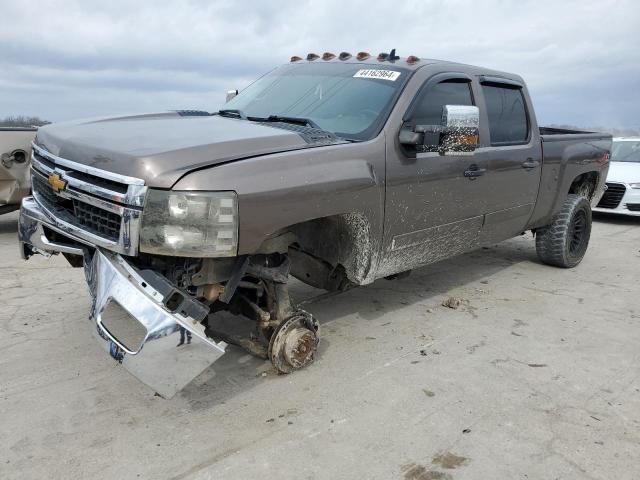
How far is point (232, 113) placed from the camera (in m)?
4.18

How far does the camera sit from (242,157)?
285 cm

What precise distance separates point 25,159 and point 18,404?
4976mm

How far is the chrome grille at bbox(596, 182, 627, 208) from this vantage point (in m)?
9.41

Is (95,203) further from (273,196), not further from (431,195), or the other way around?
(431,195)

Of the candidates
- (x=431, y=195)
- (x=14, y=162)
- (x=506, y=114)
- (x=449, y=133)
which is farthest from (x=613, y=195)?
(x=14, y=162)

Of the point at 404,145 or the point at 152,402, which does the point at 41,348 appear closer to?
the point at 152,402

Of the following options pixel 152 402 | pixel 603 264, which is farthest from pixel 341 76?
pixel 603 264

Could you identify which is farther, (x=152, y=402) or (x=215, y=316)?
(x=215, y=316)

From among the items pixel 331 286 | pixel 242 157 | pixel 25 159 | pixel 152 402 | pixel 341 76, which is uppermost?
pixel 341 76

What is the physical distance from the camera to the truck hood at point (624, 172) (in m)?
9.48

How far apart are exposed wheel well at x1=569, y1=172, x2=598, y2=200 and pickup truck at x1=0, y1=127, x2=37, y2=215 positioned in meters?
6.56

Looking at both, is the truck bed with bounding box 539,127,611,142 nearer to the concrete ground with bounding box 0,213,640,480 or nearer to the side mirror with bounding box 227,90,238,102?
the concrete ground with bounding box 0,213,640,480

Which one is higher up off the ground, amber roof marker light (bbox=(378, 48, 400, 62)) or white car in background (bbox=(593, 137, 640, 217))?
amber roof marker light (bbox=(378, 48, 400, 62))

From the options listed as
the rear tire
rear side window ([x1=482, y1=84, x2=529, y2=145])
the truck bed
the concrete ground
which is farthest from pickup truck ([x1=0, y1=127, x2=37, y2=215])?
the rear tire
